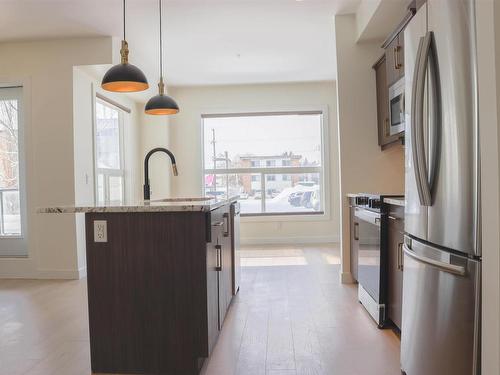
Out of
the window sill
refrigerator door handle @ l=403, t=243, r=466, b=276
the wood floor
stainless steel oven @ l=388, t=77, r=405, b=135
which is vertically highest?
stainless steel oven @ l=388, t=77, r=405, b=135

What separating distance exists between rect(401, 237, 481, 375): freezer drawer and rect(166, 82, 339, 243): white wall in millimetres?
4594

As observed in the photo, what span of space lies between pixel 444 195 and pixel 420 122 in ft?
1.07

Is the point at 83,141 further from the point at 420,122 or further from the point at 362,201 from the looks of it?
the point at 420,122

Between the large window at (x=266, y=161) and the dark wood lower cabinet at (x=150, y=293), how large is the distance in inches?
181

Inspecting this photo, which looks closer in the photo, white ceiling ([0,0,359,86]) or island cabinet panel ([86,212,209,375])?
island cabinet panel ([86,212,209,375])

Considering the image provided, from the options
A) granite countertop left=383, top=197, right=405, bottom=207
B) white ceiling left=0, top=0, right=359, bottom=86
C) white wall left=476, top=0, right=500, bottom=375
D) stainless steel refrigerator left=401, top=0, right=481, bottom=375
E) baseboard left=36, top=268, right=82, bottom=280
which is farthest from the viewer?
baseboard left=36, top=268, right=82, bottom=280

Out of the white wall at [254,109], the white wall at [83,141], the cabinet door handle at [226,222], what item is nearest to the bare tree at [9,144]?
the white wall at [83,141]

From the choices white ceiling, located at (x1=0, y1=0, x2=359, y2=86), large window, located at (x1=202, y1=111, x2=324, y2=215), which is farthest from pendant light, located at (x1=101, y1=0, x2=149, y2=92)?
large window, located at (x1=202, y1=111, x2=324, y2=215)

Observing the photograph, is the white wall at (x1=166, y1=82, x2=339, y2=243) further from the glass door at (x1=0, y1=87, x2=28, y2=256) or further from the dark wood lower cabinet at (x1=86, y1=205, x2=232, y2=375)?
the dark wood lower cabinet at (x1=86, y1=205, x2=232, y2=375)

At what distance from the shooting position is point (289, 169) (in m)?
6.58

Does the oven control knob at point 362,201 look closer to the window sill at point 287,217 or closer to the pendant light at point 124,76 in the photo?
the pendant light at point 124,76

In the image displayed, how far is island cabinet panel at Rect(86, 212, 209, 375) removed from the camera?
1.98 metres

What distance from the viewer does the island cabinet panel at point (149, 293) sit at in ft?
6.49

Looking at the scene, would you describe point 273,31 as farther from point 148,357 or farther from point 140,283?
point 148,357
